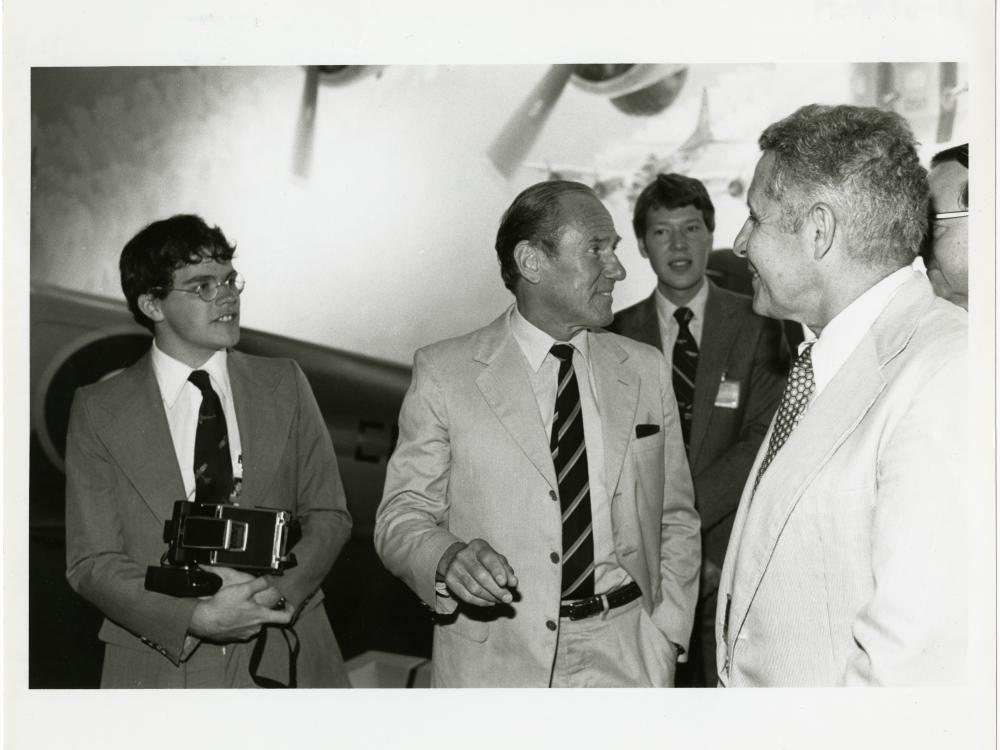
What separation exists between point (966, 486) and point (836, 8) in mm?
1205

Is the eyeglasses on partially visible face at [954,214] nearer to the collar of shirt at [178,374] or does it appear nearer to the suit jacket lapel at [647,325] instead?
the suit jacket lapel at [647,325]

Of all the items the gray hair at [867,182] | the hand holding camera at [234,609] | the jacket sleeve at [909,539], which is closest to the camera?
the jacket sleeve at [909,539]

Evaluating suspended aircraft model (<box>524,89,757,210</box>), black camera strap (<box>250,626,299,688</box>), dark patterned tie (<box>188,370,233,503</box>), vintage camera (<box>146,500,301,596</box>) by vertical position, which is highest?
suspended aircraft model (<box>524,89,757,210</box>)

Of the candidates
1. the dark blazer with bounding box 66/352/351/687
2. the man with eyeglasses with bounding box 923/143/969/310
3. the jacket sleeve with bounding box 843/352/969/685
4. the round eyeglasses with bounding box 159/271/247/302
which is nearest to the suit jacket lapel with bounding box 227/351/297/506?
A: the dark blazer with bounding box 66/352/351/687

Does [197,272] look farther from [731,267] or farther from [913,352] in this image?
[913,352]

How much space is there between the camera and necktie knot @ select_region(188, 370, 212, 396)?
2689 mm

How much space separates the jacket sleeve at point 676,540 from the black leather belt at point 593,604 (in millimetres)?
127

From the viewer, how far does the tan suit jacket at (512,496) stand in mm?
→ 2516

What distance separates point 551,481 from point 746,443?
0.60 meters

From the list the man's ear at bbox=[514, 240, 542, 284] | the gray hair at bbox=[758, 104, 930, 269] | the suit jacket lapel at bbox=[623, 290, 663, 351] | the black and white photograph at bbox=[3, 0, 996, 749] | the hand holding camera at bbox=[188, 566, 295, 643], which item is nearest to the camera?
the gray hair at bbox=[758, 104, 930, 269]

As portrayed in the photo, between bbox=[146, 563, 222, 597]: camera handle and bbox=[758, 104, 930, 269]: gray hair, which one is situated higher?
bbox=[758, 104, 930, 269]: gray hair

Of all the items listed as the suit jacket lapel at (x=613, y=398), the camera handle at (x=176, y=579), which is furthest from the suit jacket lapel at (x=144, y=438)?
the suit jacket lapel at (x=613, y=398)

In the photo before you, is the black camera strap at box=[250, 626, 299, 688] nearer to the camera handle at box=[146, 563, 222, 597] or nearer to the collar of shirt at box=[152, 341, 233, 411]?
the camera handle at box=[146, 563, 222, 597]

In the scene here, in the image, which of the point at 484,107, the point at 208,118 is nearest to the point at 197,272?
the point at 208,118
